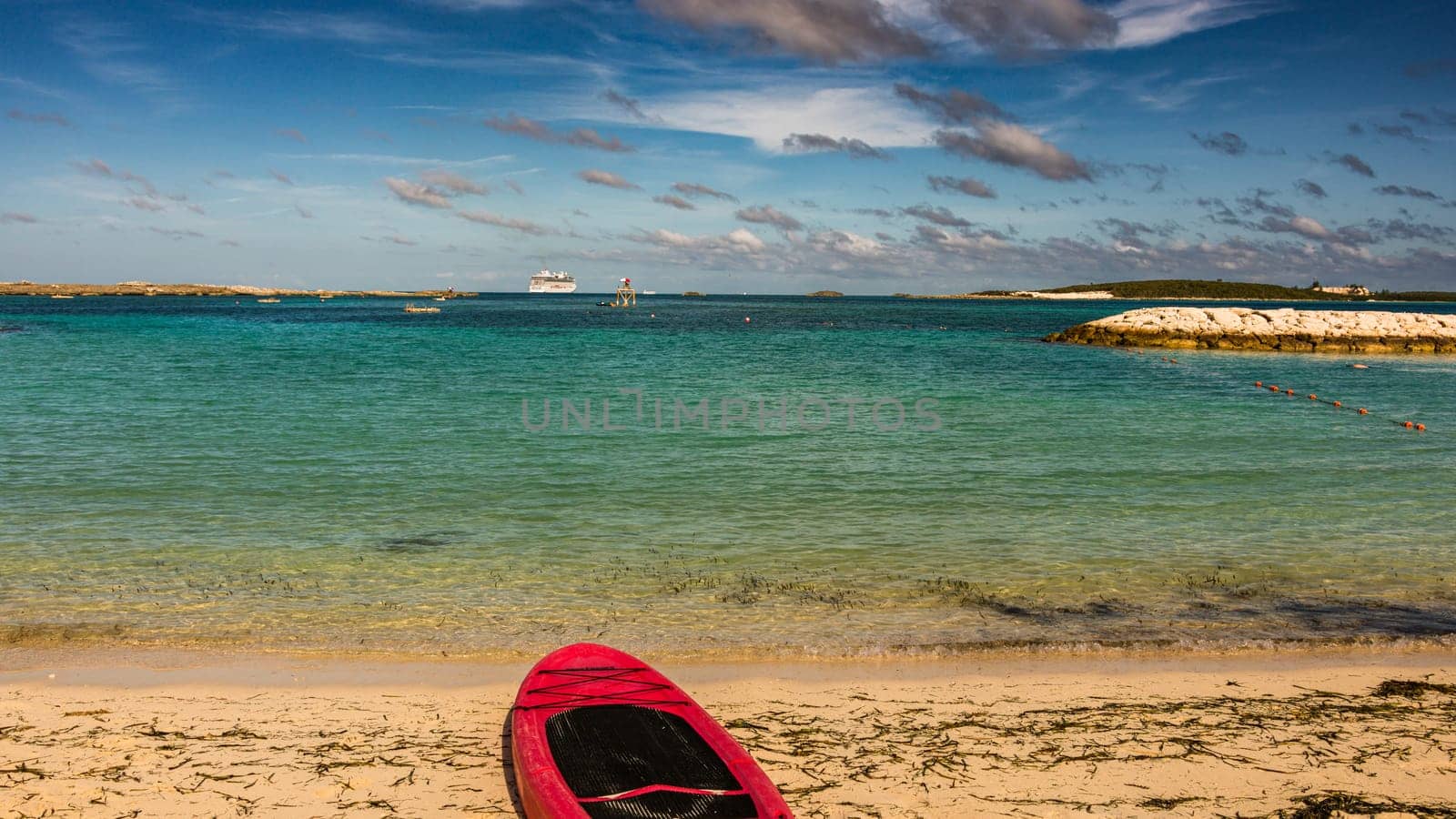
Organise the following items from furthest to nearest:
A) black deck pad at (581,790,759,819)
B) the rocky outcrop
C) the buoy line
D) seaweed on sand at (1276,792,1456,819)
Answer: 1. the rocky outcrop
2. the buoy line
3. seaweed on sand at (1276,792,1456,819)
4. black deck pad at (581,790,759,819)

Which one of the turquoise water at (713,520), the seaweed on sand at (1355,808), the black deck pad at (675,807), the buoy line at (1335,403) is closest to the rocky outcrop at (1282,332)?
the buoy line at (1335,403)

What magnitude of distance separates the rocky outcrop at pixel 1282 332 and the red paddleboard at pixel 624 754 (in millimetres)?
60680

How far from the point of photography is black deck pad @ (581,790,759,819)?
563 cm

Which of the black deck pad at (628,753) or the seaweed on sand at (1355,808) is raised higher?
the black deck pad at (628,753)

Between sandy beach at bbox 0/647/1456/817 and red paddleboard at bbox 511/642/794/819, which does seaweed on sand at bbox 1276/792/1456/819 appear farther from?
red paddleboard at bbox 511/642/794/819

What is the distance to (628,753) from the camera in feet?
20.8

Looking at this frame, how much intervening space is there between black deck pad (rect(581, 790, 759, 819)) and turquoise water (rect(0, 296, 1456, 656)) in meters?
3.74

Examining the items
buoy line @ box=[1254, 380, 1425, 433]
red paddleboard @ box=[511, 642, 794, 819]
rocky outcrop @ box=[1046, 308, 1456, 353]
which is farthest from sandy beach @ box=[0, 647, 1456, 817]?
rocky outcrop @ box=[1046, 308, 1456, 353]

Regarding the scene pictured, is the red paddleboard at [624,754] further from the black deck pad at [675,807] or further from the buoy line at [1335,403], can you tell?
the buoy line at [1335,403]

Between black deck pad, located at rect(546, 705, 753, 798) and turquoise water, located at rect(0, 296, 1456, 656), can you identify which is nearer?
black deck pad, located at rect(546, 705, 753, 798)

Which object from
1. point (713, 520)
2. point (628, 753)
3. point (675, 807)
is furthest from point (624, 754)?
point (713, 520)

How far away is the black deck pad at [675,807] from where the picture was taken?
18.5 feet

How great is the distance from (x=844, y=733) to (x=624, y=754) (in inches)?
86.1

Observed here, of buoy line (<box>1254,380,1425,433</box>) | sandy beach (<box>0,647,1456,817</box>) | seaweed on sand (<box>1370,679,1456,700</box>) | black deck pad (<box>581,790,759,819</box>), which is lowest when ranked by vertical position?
sandy beach (<box>0,647,1456,817</box>)
